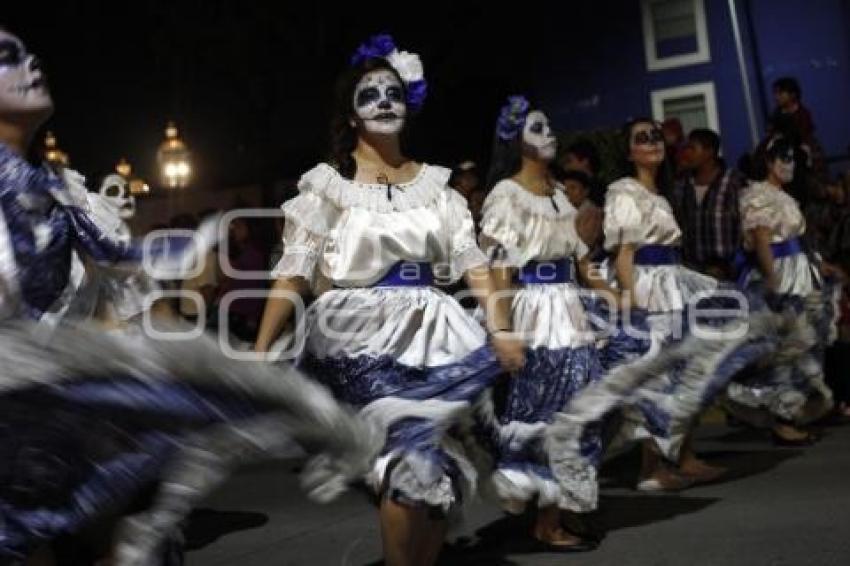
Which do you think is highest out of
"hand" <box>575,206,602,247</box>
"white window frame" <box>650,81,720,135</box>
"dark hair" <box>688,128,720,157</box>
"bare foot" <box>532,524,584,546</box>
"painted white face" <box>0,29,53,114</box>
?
"white window frame" <box>650,81,720,135</box>

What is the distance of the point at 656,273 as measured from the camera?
5727mm

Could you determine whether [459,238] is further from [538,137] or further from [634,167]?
[634,167]

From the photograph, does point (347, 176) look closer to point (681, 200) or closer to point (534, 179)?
point (534, 179)

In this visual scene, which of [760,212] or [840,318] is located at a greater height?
[760,212]

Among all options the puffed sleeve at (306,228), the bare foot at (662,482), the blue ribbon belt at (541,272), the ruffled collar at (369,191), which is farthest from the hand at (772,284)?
the puffed sleeve at (306,228)

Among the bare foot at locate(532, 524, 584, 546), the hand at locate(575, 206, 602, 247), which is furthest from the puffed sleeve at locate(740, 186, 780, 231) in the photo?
the bare foot at locate(532, 524, 584, 546)

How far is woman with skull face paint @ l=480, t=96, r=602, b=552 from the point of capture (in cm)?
471

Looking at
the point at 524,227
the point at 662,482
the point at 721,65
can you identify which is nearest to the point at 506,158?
the point at 524,227

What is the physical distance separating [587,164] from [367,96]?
3388 millimetres

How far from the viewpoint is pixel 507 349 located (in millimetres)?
3918

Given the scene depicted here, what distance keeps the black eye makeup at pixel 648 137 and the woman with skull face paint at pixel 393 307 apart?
205 cm

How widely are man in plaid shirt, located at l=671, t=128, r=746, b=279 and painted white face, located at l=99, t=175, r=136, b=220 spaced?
340 centimetres

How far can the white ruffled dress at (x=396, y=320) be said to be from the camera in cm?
356

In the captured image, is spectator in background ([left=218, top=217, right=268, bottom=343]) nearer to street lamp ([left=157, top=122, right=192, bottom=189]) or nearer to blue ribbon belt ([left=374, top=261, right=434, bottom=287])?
blue ribbon belt ([left=374, top=261, right=434, bottom=287])
